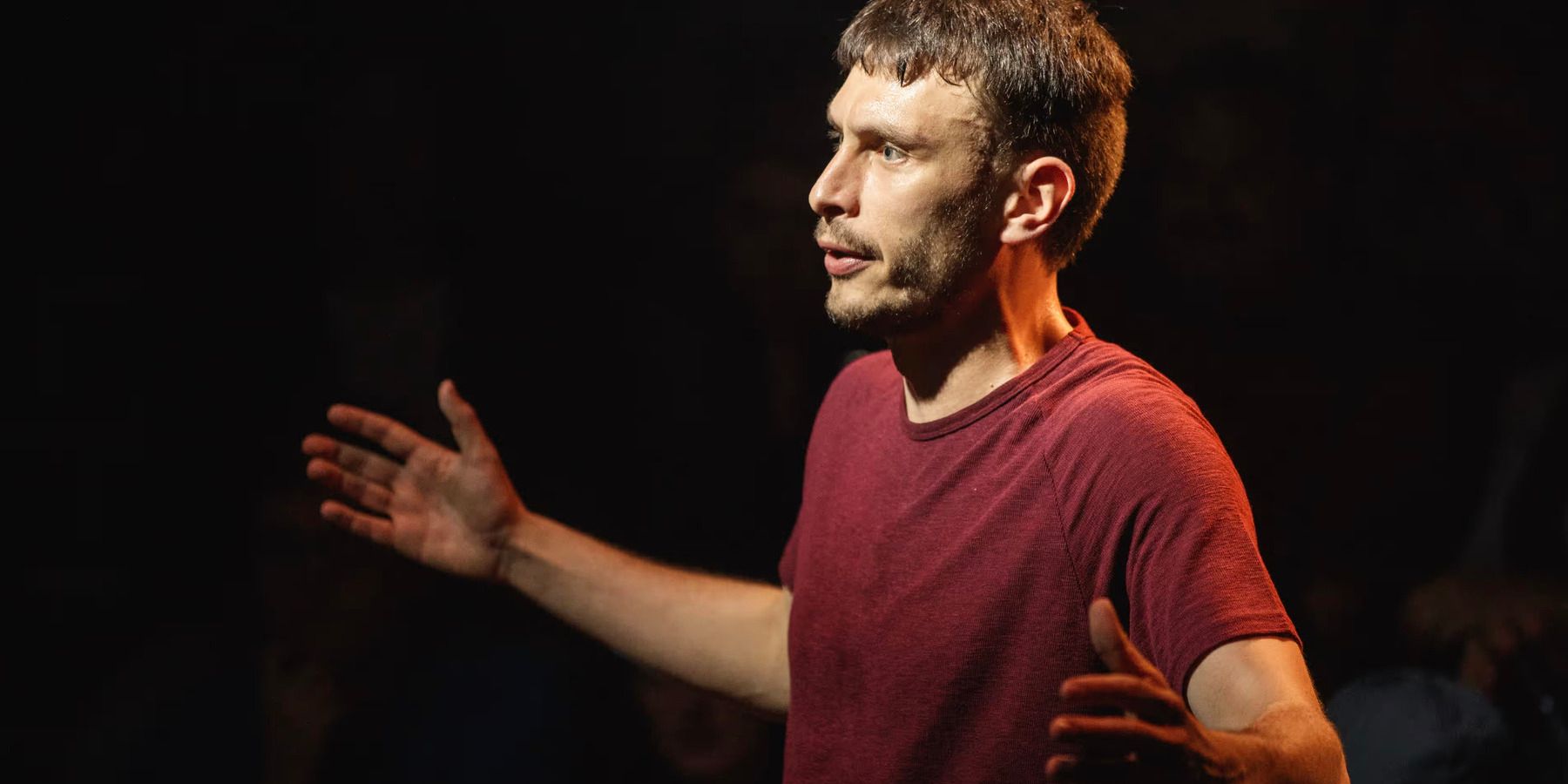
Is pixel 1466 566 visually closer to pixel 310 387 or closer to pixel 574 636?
pixel 574 636

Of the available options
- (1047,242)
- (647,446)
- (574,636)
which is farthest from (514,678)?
(1047,242)

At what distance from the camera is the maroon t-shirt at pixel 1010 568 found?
3.94 feet

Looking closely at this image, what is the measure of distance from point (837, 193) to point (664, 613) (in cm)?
65

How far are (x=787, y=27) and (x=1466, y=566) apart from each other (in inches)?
52.7

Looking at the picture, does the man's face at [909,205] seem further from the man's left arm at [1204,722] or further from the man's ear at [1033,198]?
the man's left arm at [1204,722]

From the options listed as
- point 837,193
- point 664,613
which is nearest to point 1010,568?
point 837,193

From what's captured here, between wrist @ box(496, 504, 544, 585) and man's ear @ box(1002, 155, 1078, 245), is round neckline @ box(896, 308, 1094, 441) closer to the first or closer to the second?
man's ear @ box(1002, 155, 1078, 245)

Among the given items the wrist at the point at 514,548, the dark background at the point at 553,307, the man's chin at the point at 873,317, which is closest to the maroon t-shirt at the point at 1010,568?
the man's chin at the point at 873,317

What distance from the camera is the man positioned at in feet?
3.92

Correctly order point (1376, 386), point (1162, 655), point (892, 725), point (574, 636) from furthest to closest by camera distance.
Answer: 1. point (574, 636)
2. point (1376, 386)
3. point (892, 725)
4. point (1162, 655)

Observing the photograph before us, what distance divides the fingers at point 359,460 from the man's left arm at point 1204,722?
3.39ft

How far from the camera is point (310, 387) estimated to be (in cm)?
200

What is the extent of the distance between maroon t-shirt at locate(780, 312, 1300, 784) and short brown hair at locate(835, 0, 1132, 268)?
21 centimetres

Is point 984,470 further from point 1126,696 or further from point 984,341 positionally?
point 1126,696
